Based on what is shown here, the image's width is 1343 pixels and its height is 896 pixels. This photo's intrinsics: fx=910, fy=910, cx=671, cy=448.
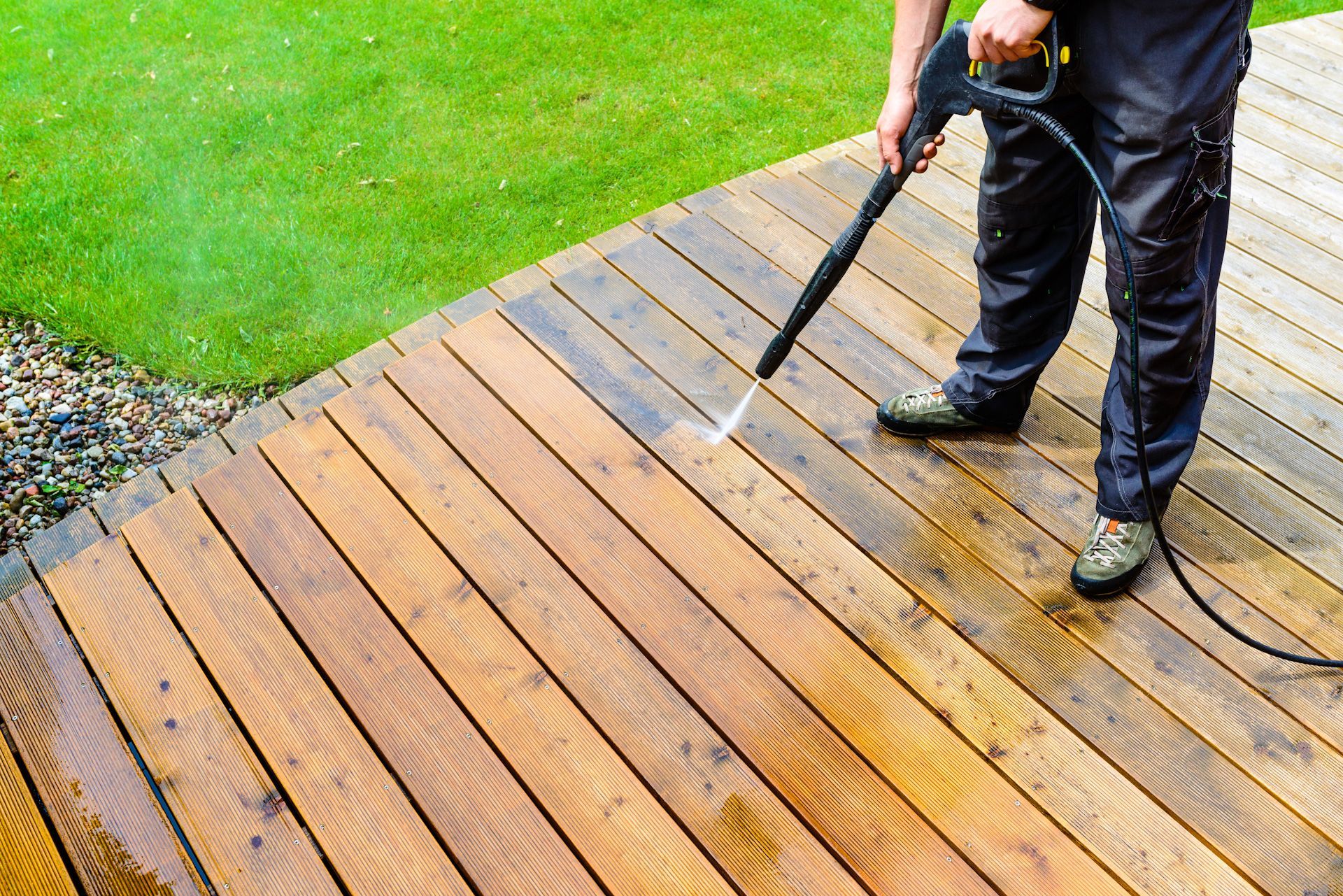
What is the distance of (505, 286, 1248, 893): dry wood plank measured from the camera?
4.42 ft

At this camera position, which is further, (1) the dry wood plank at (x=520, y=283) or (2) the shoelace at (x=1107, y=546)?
(1) the dry wood plank at (x=520, y=283)

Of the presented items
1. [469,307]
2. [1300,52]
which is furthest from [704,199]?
[1300,52]

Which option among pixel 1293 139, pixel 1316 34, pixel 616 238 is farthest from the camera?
pixel 1316 34

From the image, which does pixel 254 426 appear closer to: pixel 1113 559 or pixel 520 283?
pixel 520 283

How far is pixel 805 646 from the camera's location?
62.2 inches

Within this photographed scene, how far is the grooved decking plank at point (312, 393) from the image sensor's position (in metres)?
2.15

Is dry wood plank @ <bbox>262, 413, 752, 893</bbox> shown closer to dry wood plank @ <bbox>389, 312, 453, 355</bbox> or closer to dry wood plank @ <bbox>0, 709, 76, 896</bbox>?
dry wood plank @ <bbox>389, 312, 453, 355</bbox>

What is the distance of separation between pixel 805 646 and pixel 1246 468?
3.40 feet

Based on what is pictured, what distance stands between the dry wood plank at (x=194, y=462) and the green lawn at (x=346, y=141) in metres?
0.59

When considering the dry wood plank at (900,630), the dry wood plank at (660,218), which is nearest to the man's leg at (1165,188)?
the dry wood plank at (900,630)

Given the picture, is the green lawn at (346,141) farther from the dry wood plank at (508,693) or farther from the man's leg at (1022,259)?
the man's leg at (1022,259)

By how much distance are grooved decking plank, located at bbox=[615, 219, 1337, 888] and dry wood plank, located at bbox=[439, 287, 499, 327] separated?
420mm

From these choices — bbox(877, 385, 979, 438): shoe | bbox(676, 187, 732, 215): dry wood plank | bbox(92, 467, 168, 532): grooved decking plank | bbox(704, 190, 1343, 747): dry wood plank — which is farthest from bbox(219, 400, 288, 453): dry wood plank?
bbox(877, 385, 979, 438): shoe

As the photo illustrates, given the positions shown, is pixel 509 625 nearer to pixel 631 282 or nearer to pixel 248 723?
pixel 248 723
